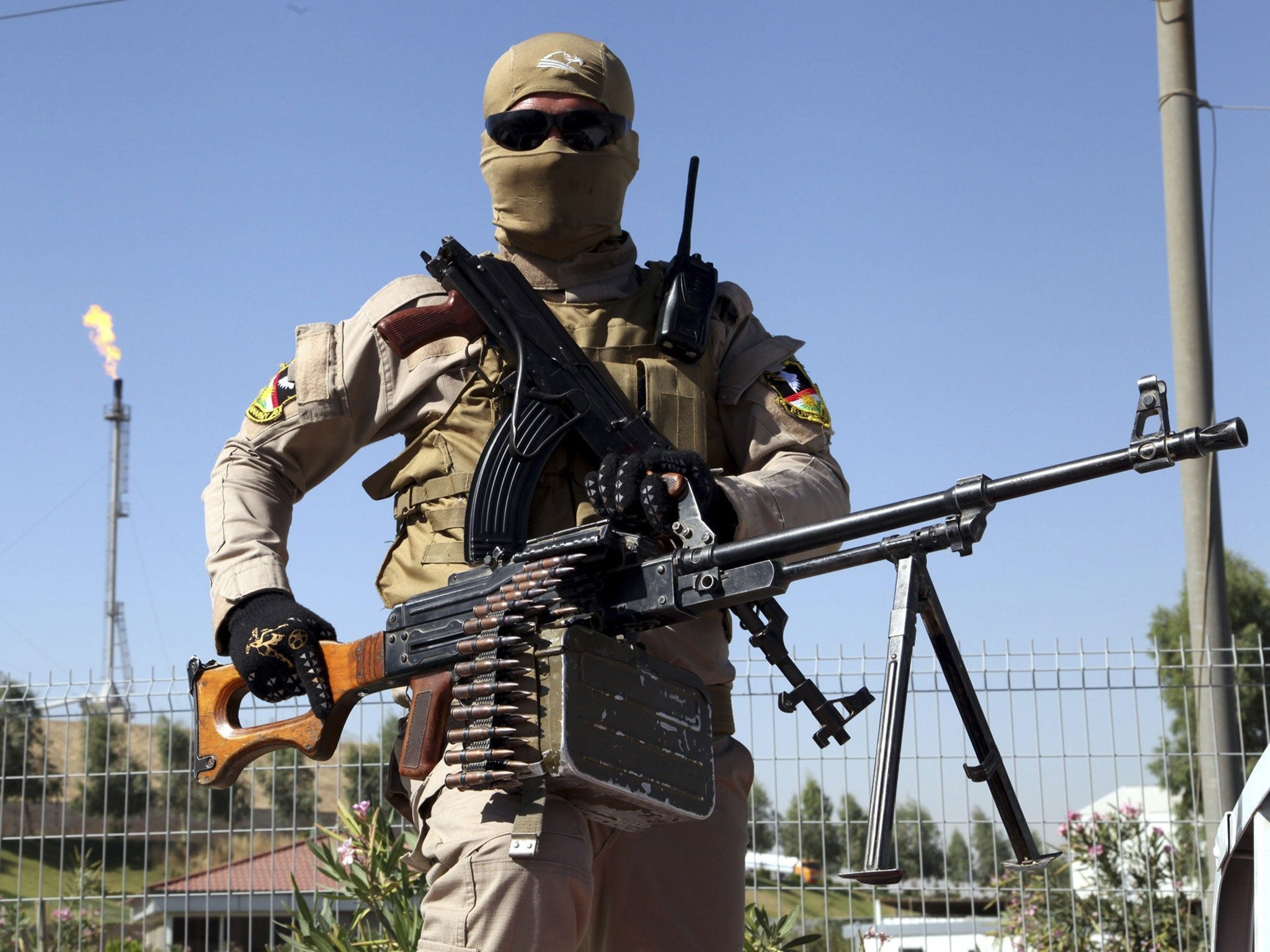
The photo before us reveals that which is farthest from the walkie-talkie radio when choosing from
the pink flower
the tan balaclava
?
the pink flower

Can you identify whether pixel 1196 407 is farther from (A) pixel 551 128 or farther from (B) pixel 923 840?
(A) pixel 551 128

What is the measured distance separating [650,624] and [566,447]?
26.4 inches

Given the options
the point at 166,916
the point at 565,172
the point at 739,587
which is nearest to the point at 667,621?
the point at 739,587

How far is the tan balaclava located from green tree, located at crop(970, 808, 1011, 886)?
4153 mm

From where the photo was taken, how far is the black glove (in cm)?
321

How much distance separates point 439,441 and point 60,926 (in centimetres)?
530

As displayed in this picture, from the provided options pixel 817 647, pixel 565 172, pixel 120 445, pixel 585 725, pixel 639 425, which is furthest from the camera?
pixel 120 445

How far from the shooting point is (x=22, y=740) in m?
8.05

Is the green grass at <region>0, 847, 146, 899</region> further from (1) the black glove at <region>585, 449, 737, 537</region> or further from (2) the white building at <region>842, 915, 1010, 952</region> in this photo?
(1) the black glove at <region>585, 449, 737, 537</region>

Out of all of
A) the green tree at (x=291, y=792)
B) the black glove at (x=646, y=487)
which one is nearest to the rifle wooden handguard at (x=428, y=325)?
the black glove at (x=646, y=487)

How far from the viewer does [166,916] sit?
7828mm

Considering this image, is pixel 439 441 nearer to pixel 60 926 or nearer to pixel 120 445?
pixel 60 926

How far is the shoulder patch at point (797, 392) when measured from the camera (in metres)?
3.85

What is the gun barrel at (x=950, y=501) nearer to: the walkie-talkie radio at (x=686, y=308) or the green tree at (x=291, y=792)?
the walkie-talkie radio at (x=686, y=308)
